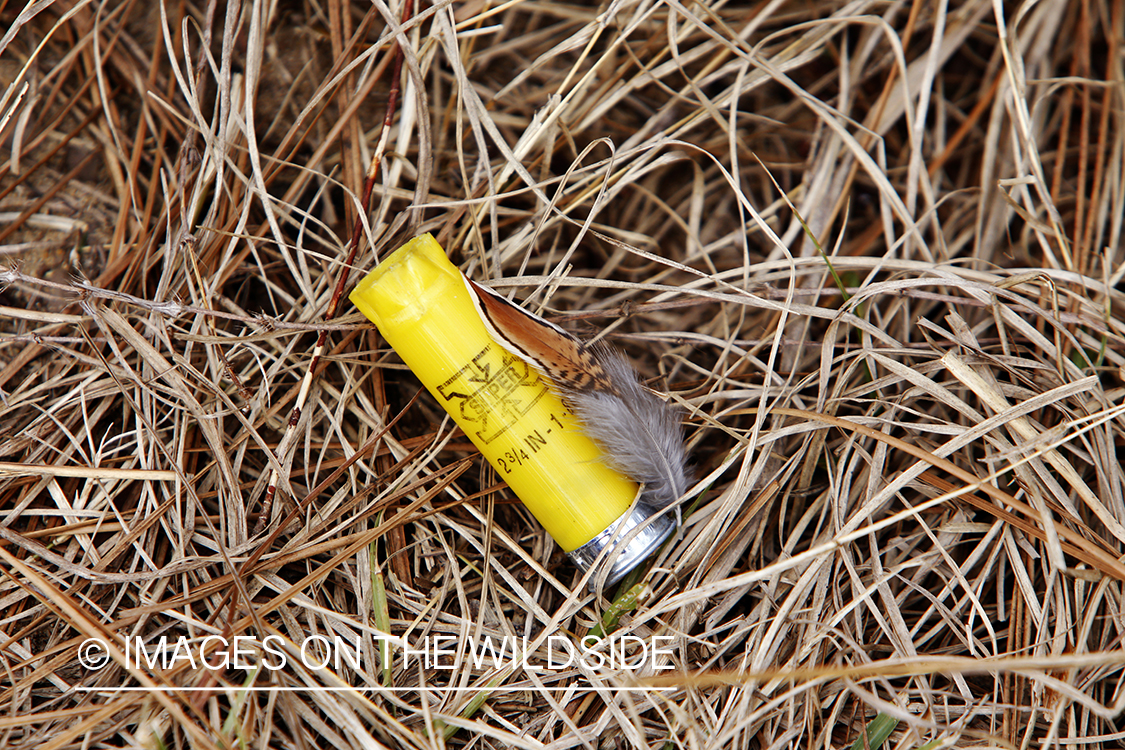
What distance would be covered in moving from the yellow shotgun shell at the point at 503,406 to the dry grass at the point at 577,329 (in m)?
0.13

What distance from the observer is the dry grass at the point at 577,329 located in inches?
55.3

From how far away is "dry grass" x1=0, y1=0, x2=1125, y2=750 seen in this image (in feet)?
4.61

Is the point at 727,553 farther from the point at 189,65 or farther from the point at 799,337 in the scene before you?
the point at 189,65

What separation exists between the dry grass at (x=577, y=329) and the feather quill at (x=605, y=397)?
0.33ft

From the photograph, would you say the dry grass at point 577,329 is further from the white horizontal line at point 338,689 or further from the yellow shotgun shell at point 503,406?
the yellow shotgun shell at point 503,406

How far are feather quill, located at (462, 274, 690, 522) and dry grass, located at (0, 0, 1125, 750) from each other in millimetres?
100

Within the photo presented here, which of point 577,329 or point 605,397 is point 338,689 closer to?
point 605,397

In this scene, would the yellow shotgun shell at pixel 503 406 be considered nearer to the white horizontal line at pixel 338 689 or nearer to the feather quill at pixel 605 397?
the feather quill at pixel 605 397

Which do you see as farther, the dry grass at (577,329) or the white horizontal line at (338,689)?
the dry grass at (577,329)

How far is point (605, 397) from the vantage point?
141cm

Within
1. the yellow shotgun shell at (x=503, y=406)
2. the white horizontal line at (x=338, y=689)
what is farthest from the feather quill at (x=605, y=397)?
the white horizontal line at (x=338, y=689)

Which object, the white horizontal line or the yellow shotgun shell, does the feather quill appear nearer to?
the yellow shotgun shell

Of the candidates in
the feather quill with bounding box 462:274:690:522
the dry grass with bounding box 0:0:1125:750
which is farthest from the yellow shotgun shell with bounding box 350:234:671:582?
the dry grass with bounding box 0:0:1125:750

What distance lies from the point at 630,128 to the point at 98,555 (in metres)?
1.65
